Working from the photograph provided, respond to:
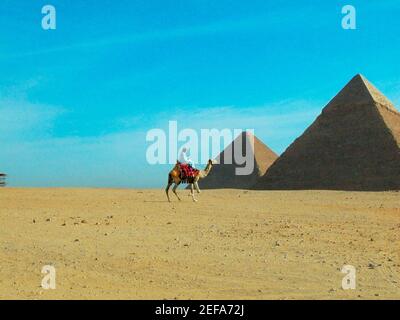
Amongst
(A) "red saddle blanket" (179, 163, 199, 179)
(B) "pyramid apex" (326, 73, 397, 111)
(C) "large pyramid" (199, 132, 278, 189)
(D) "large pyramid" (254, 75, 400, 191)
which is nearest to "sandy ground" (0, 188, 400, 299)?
(A) "red saddle blanket" (179, 163, 199, 179)

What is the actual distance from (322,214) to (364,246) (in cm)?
484

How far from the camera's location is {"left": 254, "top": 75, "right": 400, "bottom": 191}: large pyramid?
44656 millimetres

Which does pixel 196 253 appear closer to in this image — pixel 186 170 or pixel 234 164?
pixel 186 170

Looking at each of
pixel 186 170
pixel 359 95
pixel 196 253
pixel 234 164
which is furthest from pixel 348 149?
pixel 196 253

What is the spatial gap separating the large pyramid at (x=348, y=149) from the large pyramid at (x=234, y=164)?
10.0 metres

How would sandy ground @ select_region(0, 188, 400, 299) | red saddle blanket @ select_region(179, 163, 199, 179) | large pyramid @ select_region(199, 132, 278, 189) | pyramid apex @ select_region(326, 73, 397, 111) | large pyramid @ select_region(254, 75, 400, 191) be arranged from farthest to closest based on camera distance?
large pyramid @ select_region(199, 132, 278, 189) < pyramid apex @ select_region(326, 73, 397, 111) < large pyramid @ select_region(254, 75, 400, 191) < red saddle blanket @ select_region(179, 163, 199, 179) < sandy ground @ select_region(0, 188, 400, 299)

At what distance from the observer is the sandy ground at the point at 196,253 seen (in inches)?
255

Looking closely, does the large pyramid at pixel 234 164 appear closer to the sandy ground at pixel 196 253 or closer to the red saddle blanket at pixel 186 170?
the red saddle blanket at pixel 186 170

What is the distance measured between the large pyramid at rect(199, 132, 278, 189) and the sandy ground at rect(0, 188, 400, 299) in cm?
4898

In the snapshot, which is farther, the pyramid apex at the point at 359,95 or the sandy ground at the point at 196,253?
the pyramid apex at the point at 359,95

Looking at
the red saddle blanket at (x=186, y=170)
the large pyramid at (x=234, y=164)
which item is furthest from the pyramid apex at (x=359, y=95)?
the red saddle blanket at (x=186, y=170)

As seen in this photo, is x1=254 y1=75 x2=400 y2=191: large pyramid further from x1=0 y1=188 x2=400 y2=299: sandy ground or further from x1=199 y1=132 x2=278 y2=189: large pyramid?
x1=0 y1=188 x2=400 y2=299: sandy ground
